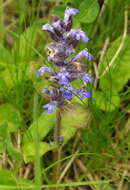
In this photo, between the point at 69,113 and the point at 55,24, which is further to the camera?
the point at 69,113

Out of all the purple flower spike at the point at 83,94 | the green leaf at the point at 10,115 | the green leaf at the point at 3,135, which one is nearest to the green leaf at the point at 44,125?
the green leaf at the point at 10,115

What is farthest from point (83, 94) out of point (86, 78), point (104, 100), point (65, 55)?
point (104, 100)

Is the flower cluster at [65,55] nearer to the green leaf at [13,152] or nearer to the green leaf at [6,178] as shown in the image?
the green leaf at [13,152]

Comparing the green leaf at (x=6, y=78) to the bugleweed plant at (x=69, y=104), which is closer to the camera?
the bugleweed plant at (x=69, y=104)

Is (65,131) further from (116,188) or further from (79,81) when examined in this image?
(116,188)

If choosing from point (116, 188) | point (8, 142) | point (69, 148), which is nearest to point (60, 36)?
point (8, 142)

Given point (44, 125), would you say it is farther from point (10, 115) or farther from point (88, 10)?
point (88, 10)
